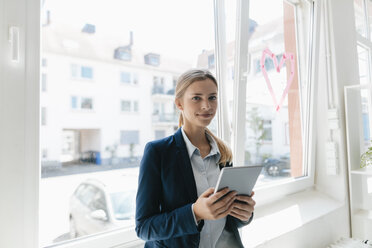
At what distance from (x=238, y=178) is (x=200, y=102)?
0.33 m

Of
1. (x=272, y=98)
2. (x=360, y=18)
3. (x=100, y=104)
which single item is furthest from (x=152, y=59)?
(x=360, y=18)

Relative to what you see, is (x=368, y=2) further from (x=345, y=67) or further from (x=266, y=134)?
(x=266, y=134)

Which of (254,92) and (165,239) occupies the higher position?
(254,92)

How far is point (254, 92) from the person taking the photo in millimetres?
1949

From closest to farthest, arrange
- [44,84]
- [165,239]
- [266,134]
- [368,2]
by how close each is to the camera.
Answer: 1. [165,239]
2. [44,84]
3. [266,134]
4. [368,2]

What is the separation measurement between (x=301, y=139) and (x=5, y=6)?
2.44 m

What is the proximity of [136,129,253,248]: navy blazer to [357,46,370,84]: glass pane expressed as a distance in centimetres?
256

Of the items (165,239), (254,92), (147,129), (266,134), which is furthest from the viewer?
(266,134)

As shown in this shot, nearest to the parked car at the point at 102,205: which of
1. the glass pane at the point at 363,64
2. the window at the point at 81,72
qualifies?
the window at the point at 81,72

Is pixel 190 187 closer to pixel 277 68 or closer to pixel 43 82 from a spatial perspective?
pixel 43 82

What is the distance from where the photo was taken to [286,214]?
191cm

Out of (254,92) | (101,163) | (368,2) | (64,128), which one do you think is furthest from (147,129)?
(368,2)

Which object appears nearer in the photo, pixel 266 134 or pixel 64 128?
pixel 64 128

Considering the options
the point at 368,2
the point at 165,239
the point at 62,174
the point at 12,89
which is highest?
the point at 368,2
